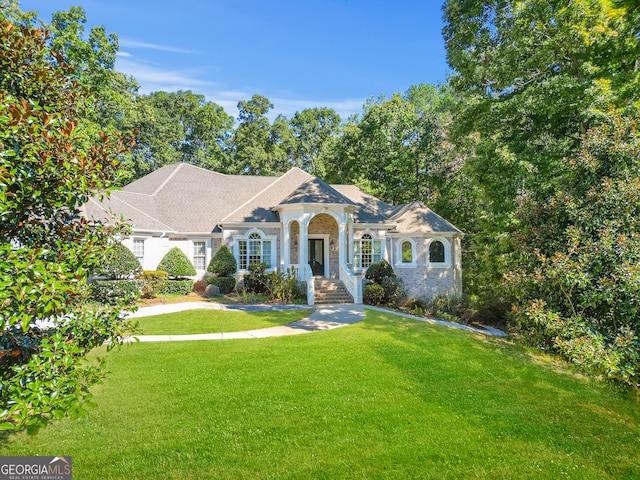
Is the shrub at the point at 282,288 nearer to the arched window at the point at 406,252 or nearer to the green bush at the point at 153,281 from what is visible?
the green bush at the point at 153,281

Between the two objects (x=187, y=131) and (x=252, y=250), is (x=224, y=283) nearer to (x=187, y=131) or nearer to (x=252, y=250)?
(x=252, y=250)

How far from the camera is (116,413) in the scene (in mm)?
5992

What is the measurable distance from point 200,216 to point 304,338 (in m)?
14.6

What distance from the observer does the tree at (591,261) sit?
173 inches

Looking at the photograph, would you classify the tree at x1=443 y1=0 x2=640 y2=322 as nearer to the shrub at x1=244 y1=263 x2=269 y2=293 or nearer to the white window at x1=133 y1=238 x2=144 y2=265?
the shrub at x1=244 y1=263 x2=269 y2=293

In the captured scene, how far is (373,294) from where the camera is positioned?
61.0ft

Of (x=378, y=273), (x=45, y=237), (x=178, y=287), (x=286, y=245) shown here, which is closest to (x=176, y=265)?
(x=178, y=287)

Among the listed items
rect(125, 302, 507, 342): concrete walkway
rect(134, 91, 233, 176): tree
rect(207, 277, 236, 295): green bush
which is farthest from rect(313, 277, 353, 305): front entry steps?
rect(134, 91, 233, 176): tree

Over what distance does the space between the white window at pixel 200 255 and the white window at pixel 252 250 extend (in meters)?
2.54

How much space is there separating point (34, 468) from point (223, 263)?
1615 centimetres

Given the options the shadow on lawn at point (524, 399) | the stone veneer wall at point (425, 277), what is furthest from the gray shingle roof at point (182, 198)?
the shadow on lawn at point (524, 399)

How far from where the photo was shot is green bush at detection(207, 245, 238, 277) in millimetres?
20031

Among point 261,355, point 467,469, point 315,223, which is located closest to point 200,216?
point 315,223

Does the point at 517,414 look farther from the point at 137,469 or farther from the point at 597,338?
the point at 137,469
